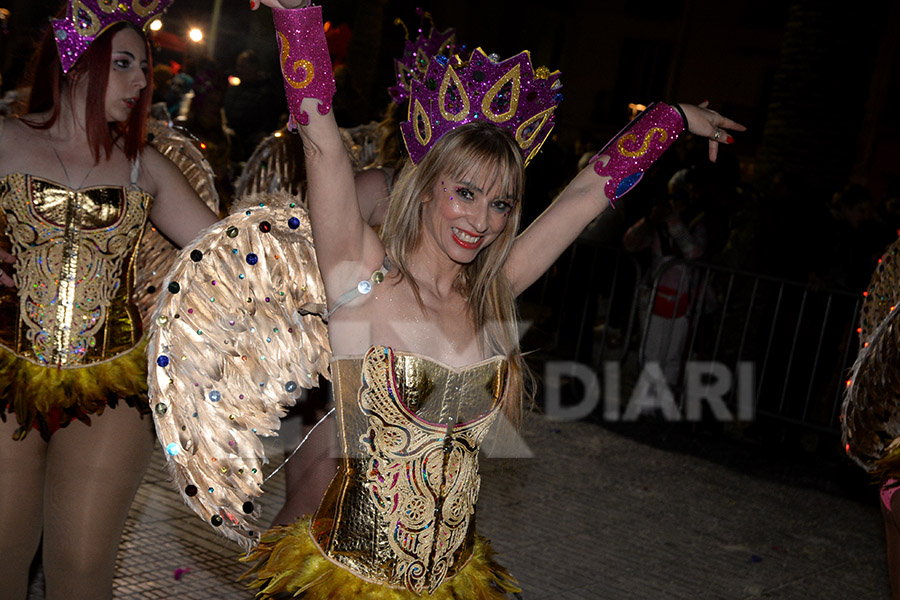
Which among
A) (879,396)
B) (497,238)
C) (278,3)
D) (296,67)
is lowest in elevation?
(879,396)

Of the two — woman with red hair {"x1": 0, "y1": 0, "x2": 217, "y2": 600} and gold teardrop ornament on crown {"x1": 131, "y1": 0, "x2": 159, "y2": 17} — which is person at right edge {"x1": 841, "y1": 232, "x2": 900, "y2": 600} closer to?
woman with red hair {"x1": 0, "y1": 0, "x2": 217, "y2": 600}

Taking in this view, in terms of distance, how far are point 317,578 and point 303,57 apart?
3.87 ft

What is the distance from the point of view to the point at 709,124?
2.87 m

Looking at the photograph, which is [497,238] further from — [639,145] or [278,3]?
[278,3]

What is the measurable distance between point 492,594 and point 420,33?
8.13ft

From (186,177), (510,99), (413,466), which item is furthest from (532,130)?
(186,177)

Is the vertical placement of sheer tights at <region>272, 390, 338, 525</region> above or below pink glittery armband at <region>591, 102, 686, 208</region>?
below

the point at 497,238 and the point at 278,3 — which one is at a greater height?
→ the point at 278,3

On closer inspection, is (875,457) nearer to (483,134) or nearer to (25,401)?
(483,134)

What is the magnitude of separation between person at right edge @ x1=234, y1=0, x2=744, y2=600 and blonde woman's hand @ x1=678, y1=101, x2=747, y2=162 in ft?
1.42

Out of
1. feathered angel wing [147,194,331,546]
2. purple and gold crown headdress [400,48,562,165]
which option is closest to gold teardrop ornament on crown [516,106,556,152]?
purple and gold crown headdress [400,48,562,165]

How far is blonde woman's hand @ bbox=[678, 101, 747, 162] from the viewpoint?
2836mm

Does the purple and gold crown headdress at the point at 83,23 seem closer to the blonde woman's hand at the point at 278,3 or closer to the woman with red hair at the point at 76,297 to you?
the woman with red hair at the point at 76,297

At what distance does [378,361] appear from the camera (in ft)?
7.72
